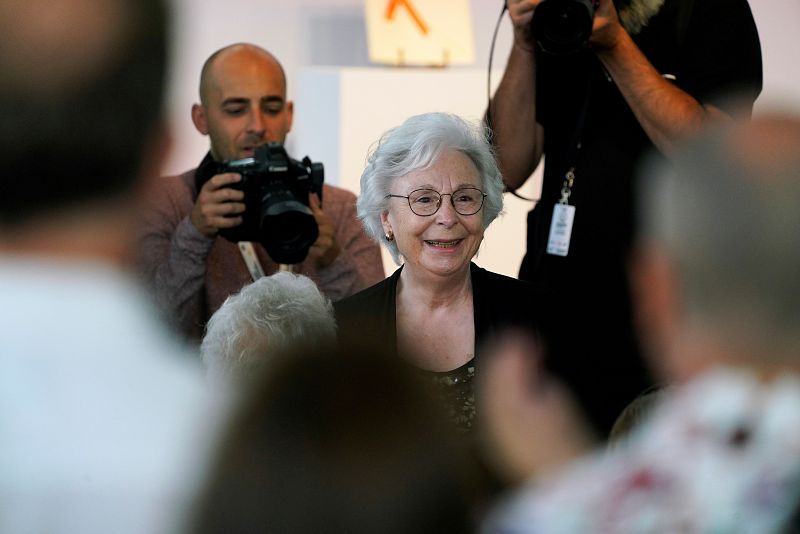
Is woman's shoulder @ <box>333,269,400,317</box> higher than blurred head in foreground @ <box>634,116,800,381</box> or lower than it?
lower

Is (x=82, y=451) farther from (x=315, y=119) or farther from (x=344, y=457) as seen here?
(x=315, y=119)

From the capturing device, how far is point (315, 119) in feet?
14.0

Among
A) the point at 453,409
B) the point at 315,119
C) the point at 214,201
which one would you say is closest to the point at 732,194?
the point at 453,409

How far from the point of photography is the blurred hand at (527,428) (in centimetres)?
113

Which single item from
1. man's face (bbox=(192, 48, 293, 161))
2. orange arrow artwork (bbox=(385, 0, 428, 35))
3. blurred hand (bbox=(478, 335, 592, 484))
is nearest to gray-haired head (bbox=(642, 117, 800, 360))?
blurred hand (bbox=(478, 335, 592, 484))

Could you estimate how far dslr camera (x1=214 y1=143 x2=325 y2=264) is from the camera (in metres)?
2.62

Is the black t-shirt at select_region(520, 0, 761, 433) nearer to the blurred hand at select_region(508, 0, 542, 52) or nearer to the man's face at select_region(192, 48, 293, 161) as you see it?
the blurred hand at select_region(508, 0, 542, 52)

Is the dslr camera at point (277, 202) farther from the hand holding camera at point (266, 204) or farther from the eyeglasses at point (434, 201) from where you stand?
the eyeglasses at point (434, 201)

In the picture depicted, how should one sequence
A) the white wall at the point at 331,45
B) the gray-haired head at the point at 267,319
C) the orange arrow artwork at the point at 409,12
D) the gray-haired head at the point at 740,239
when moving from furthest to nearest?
the orange arrow artwork at the point at 409,12 → the white wall at the point at 331,45 → the gray-haired head at the point at 267,319 → the gray-haired head at the point at 740,239

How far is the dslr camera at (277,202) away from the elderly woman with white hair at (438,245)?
7.4 inches

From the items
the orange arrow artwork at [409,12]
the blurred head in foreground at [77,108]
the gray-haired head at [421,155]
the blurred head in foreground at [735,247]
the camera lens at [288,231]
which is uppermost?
Answer: the orange arrow artwork at [409,12]

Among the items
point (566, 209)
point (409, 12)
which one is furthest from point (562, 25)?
point (409, 12)

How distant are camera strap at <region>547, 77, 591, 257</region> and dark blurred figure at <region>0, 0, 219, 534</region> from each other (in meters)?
1.97

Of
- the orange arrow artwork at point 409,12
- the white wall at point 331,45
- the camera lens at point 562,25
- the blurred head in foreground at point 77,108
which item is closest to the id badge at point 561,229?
the camera lens at point 562,25
